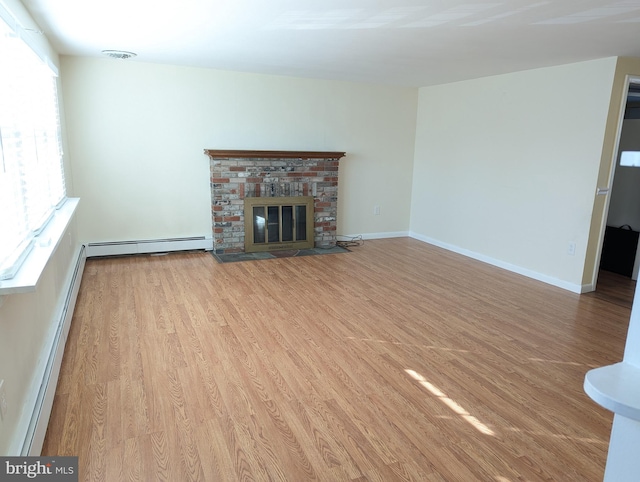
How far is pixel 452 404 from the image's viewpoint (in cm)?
232

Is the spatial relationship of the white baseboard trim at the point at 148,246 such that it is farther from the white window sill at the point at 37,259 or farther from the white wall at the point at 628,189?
the white wall at the point at 628,189

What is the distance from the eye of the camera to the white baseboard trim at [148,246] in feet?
16.0

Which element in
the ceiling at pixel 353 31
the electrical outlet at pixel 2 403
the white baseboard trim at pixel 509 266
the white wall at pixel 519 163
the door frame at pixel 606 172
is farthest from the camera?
the white baseboard trim at pixel 509 266

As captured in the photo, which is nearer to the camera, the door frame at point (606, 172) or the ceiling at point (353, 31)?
the ceiling at point (353, 31)

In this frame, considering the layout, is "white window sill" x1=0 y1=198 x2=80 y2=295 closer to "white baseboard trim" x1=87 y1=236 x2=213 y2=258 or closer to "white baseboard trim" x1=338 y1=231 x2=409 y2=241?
"white baseboard trim" x1=87 y1=236 x2=213 y2=258

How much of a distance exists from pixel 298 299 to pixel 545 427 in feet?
7.17

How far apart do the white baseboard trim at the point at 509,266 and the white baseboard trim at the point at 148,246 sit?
3121mm

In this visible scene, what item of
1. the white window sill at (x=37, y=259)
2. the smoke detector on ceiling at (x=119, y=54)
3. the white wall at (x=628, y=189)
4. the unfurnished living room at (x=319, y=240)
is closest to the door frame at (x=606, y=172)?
the unfurnished living room at (x=319, y=240)

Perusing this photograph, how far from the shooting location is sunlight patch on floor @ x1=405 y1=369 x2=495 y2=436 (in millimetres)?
2121

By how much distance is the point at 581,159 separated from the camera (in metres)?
4.07

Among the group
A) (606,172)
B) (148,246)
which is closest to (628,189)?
(606,172)

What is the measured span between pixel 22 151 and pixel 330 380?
2046mm

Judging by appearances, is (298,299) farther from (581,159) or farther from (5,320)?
(581,159)

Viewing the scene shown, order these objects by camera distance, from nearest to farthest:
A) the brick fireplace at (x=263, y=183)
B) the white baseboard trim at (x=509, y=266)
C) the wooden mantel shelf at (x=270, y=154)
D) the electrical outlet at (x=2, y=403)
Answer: the electrical outlet at (x=2, y=403), the white baseboard trim at (x=509, y=266), the wooden mantel shelf at (x=270, y=154), the brick fireplace at (x=263, y=183)
